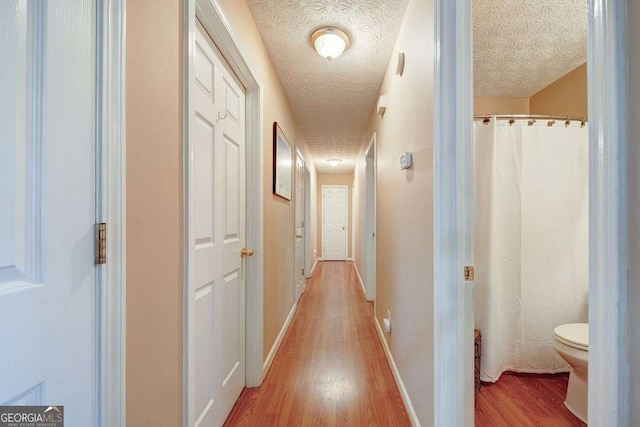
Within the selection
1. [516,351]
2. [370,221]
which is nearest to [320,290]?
[370,221]

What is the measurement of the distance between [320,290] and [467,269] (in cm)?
347

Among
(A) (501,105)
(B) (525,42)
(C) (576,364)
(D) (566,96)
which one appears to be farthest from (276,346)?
(D) (566,96)

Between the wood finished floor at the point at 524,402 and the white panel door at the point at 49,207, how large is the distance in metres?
1.88

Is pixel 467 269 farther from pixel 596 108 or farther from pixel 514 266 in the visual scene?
pixel 514 266

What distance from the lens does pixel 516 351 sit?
1912mm

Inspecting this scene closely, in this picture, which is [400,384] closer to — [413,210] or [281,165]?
[413,210]

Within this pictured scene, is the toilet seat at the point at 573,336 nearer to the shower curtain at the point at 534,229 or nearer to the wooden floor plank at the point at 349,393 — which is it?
the shower curtain at the point at 534,229

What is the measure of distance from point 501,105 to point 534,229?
5.01ft

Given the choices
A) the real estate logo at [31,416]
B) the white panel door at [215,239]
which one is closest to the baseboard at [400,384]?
the white panel door at [215,239]

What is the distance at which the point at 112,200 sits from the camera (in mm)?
633

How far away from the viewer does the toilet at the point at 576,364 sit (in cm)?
148

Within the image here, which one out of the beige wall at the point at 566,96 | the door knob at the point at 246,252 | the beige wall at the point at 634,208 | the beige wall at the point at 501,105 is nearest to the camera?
the beige wall at the point at 634,208

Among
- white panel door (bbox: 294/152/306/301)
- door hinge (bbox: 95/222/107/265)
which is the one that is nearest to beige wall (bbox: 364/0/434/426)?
door hinge (bbox: 95/222/107/265)

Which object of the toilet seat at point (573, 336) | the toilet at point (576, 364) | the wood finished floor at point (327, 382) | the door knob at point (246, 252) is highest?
the door knob at point (246, 252)
